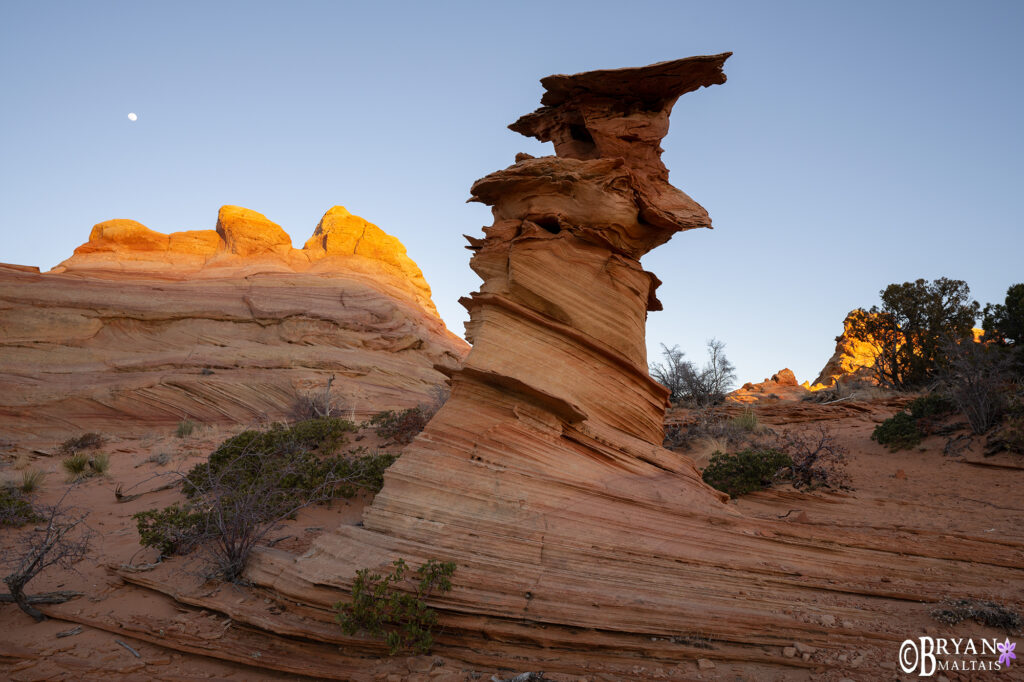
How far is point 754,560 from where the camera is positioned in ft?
15.9

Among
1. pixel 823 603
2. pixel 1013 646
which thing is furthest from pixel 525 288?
pixel 1013 646

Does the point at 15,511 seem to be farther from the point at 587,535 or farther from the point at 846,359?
the point at 846,359

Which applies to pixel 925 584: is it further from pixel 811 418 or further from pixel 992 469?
pixel 811 418

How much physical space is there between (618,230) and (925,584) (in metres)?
5.01

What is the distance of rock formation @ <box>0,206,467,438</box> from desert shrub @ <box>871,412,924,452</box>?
15.3 meters

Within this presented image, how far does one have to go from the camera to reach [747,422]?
14.5 meters

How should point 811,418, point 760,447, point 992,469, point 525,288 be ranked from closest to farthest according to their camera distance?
point 525,288
point 992,469
point 760,447
point 811,418

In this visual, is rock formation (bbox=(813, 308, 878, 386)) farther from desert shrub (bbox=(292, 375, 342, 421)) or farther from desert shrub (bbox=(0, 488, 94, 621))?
desert shrub (bbox=(0, 488, 94, 621))

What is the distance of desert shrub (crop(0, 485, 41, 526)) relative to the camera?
24.1 ft

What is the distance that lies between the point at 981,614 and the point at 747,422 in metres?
10.9

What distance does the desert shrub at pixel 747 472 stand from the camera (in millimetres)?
8617

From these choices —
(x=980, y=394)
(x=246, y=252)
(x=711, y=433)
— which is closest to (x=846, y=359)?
(x=980, y=394)

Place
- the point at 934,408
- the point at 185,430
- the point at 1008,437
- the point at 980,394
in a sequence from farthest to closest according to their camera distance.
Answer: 1. the point at 185,430
2. the point at 934,408
3. the point at 980,394
4. the point at 1008,437

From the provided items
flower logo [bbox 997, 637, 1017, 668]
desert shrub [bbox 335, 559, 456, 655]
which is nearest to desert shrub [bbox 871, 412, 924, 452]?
flower logo [bbox 997, 637, 1017, 668]
